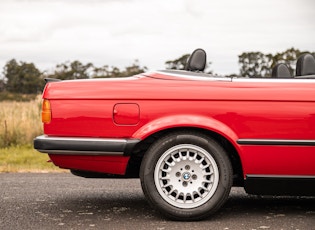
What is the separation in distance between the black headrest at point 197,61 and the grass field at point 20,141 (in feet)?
13.7

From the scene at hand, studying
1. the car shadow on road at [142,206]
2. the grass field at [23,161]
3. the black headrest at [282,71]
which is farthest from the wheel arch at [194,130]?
the grass field at [23,161]

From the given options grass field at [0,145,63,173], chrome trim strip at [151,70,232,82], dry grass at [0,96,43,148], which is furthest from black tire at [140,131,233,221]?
dry grass at [0,96,43,148]

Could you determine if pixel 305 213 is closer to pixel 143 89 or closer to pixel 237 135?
pixel 237 135

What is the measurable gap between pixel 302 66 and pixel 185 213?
1.83 metres

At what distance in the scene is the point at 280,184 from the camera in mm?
4664

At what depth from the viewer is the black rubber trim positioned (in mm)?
4641

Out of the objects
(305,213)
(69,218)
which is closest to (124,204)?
(69,218)

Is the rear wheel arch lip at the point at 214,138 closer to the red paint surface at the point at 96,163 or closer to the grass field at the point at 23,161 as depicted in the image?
the red paint surface at the point at 96,163

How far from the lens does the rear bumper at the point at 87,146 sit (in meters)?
4.63

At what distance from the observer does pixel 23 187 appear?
21.8 ft

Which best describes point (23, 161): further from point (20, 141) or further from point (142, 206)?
point (142, 206)

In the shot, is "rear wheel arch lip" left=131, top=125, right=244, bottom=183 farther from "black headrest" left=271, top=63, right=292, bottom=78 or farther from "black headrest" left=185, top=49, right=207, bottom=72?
"black headrest" left=271, top=63, right=292, bottom=78

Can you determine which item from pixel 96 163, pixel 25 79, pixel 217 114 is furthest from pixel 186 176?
pixel 25 79

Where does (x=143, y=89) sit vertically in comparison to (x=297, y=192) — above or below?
above
